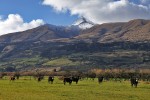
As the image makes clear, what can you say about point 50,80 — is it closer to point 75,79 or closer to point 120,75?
point 75,79

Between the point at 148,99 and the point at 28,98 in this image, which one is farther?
the point at 148,99

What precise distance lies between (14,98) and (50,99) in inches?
165

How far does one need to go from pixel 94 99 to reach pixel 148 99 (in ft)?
23.7

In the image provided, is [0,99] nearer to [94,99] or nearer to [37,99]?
[37,99]

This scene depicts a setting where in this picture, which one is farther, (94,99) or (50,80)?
(50,80)

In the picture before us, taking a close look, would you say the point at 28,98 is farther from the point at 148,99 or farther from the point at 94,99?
the point at 148,99

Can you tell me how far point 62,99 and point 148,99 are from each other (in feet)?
36.7

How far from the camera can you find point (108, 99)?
42.4m

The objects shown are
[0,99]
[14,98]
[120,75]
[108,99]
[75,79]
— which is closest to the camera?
[0,99]

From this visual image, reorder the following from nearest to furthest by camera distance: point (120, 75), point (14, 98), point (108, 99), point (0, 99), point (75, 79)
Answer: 1. point (0, 99)
2. point (14, 98)
3. point (108, 99)
4. point (75, 79)
5. point (120, 75)

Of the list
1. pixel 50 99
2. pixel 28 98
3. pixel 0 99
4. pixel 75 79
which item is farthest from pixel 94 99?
pixel 75 79

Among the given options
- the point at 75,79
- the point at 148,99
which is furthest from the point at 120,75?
the point at 148,99

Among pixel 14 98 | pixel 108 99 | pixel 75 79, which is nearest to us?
pixel 14 98

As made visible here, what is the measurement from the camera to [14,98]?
39125 millimetres
